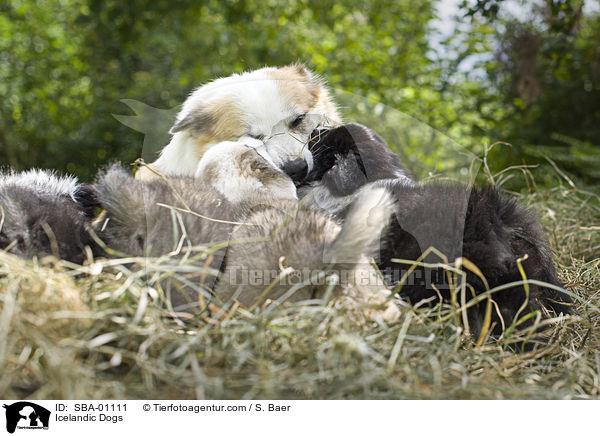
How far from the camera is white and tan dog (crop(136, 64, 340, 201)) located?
1.36 metres

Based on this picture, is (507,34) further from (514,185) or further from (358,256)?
(358,256)

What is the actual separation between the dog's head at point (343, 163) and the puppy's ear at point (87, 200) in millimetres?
→ 485

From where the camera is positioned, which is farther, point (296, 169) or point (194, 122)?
point (194, 122)

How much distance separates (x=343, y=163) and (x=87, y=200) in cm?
64

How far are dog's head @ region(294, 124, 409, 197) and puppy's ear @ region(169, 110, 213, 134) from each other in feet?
1.03

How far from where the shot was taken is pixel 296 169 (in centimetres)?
137

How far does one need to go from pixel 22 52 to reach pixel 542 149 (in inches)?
141

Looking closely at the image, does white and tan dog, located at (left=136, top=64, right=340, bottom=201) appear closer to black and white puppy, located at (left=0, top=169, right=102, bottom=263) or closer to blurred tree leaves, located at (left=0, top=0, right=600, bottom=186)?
black and white puppy, located at (left=0, top=169, right=102, bottom=263)

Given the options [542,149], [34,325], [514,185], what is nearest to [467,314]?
[34,325]

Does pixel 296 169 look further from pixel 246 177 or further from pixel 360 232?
pixel 360 232

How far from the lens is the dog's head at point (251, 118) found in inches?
55.7

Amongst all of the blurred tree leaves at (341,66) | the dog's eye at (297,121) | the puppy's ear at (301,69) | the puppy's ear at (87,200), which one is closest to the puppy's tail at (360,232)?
the dog's eye at (297,121)
